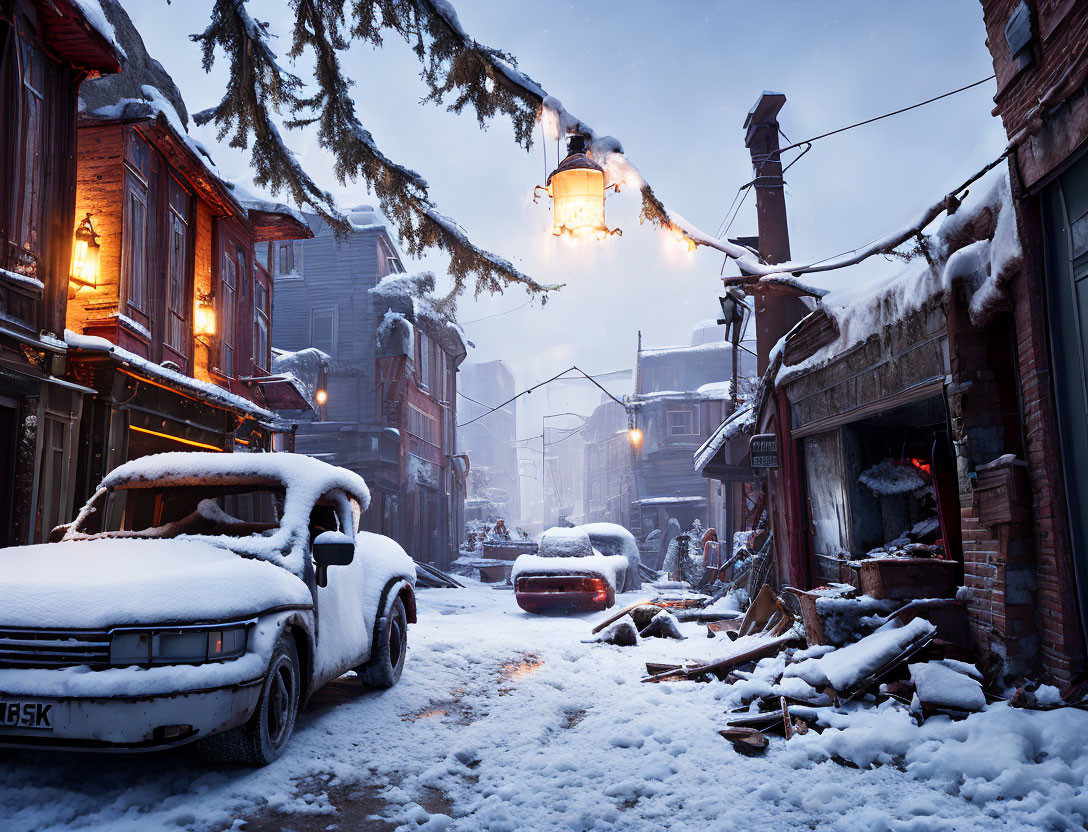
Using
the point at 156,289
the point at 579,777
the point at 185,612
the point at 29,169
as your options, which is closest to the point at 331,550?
the point at 185,612

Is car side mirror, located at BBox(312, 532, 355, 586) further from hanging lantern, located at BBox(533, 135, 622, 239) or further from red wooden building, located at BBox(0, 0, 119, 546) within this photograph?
red wooden building, located at BBox(0, 0, 119, 546)

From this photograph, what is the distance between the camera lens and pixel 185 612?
3742 millimetres

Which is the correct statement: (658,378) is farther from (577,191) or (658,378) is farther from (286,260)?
(577,191)

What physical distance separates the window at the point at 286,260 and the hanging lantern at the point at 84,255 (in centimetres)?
1995

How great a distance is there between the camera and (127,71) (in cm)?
1602

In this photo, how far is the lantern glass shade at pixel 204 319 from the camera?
566 inches

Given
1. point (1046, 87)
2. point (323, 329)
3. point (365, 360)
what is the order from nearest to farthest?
point (1046, 87)
point (365, 360)
point (323, 329)

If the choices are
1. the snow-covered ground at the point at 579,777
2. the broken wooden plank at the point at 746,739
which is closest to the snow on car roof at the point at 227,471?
the snow-covered ground at the point at 579,777

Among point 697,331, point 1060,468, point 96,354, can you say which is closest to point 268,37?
point 96,354

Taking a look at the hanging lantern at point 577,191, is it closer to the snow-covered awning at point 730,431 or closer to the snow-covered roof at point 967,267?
the snow-covered roof at point 967,267

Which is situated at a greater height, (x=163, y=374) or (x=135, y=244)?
(x=135, y=244)

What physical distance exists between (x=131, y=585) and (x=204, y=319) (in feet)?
39.4

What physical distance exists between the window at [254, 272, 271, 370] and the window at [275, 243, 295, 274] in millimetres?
11306

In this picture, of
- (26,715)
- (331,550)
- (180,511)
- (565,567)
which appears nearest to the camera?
(26,715)
